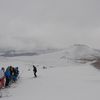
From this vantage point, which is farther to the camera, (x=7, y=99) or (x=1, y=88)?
(x=1, y=88)

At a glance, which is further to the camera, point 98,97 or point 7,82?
point 7,82

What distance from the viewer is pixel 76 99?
15.9 m

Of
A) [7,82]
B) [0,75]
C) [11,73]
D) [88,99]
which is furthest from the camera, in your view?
[11,73]

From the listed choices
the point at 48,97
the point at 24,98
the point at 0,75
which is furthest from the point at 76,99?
the point at 0,75

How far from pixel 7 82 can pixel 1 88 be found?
1796 mm

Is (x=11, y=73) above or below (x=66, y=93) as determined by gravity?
above

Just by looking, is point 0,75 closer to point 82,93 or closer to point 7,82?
point 7,82

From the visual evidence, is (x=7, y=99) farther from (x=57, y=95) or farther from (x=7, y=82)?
(x=7, y=82)

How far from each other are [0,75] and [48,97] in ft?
17.6

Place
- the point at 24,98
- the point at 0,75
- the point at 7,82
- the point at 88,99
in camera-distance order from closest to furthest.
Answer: the point at 88,99
the point at 24,98
the point at 0,75
the point at 7,82

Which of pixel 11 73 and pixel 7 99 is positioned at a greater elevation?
pixel 11 73

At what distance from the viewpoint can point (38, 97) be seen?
17.3 m

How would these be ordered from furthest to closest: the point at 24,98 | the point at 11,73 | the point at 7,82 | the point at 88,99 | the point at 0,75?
the point at 11,73 < the point at 7,82 < the point at 0,75 < the point at 24,98 < the point at 88,99

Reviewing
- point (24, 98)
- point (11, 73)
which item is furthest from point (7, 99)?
point (11, 73)
